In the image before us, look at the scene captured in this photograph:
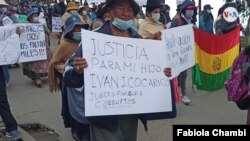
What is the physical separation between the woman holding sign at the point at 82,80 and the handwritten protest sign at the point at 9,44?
2961mm

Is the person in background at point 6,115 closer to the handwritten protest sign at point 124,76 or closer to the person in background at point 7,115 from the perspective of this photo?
the person in background at point 7,115

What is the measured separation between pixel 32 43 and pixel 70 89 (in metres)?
5.48

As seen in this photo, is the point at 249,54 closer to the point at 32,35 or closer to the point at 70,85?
the point at 70,85

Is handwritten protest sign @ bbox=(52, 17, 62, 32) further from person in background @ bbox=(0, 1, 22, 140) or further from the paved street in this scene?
person in background @ bbox=(0, 1, 22, 140)

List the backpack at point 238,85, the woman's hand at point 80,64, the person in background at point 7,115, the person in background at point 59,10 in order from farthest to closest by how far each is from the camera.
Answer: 1. the person in background at point 59,10
2. the person in background at point 7,115
3. the backpack at point 238,85
4. the woman's hand at point 80,64

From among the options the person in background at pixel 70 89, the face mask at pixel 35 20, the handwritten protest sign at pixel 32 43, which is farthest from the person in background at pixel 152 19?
the face mask at pixel 35 20

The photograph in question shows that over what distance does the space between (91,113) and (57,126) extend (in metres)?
3.28

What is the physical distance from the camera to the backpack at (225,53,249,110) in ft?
11.7

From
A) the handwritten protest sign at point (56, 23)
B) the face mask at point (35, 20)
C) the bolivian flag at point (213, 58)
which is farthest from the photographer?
the handwritten protest sign at point (56, 23)

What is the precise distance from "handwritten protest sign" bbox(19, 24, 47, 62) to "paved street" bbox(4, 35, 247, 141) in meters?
0.73

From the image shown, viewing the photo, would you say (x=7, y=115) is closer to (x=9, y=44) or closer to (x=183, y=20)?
(x=9, y=44)

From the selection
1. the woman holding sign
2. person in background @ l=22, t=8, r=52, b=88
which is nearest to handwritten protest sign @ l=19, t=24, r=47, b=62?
person in background @ l=22, t=8, r=52, b=88

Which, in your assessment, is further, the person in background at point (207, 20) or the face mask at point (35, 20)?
the person in background at point (207, 20)

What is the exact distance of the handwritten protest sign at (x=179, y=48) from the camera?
5.47m
